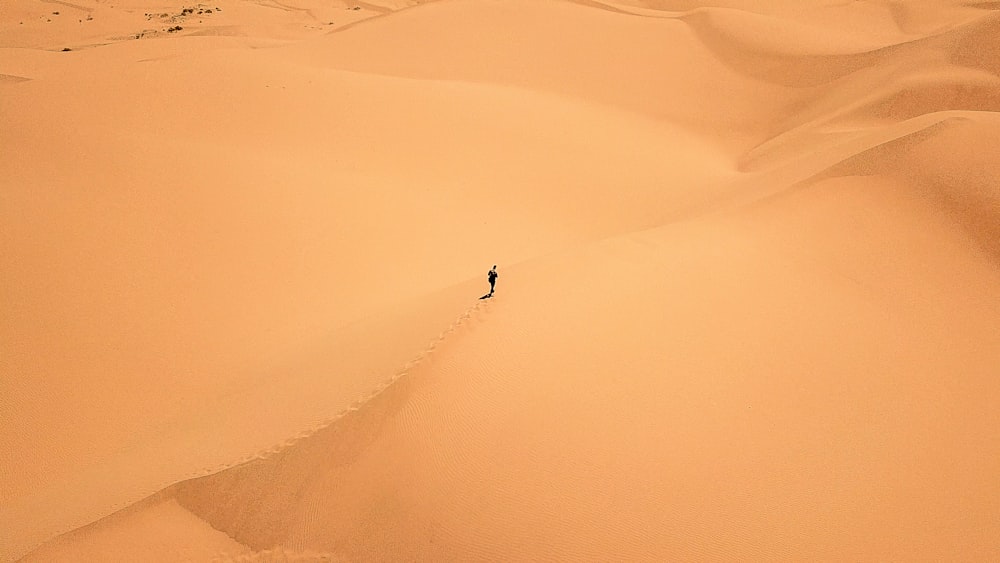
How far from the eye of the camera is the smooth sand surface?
3910 mm

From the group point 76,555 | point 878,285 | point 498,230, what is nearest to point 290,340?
point 76,555

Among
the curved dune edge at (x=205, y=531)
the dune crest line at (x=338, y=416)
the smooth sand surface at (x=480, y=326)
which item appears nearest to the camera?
the smooth sand surface at (x=480, y=326)

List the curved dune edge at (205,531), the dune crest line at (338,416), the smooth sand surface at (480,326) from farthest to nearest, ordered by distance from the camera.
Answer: the dune crest line at (338,416)
the curved dune edge at (205,531)
the smooth sand surface at (480,326)

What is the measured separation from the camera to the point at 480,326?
509 centimetres

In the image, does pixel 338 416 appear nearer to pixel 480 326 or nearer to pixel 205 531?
pixel 205 531

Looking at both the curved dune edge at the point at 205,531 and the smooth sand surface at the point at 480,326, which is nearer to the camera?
the smooth sand surface at the point at 480,326

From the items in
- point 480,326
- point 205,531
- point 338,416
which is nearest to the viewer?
point 205,531

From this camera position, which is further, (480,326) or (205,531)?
(480,326)

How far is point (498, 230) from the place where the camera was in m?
9.50

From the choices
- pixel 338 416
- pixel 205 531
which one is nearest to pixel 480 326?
pixel 338 416

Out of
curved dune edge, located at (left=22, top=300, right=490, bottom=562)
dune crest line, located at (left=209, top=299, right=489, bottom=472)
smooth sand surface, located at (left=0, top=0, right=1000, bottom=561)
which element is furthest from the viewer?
dune crest line, located at (left=209, top=299, right=489, bottom=472)

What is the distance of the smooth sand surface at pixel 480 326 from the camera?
3910 mm

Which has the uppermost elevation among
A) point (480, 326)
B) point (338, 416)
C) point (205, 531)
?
point (480, 326)

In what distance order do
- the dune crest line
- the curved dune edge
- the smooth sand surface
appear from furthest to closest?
the dune crest line, the curved dune edge, the smooth sand surface
